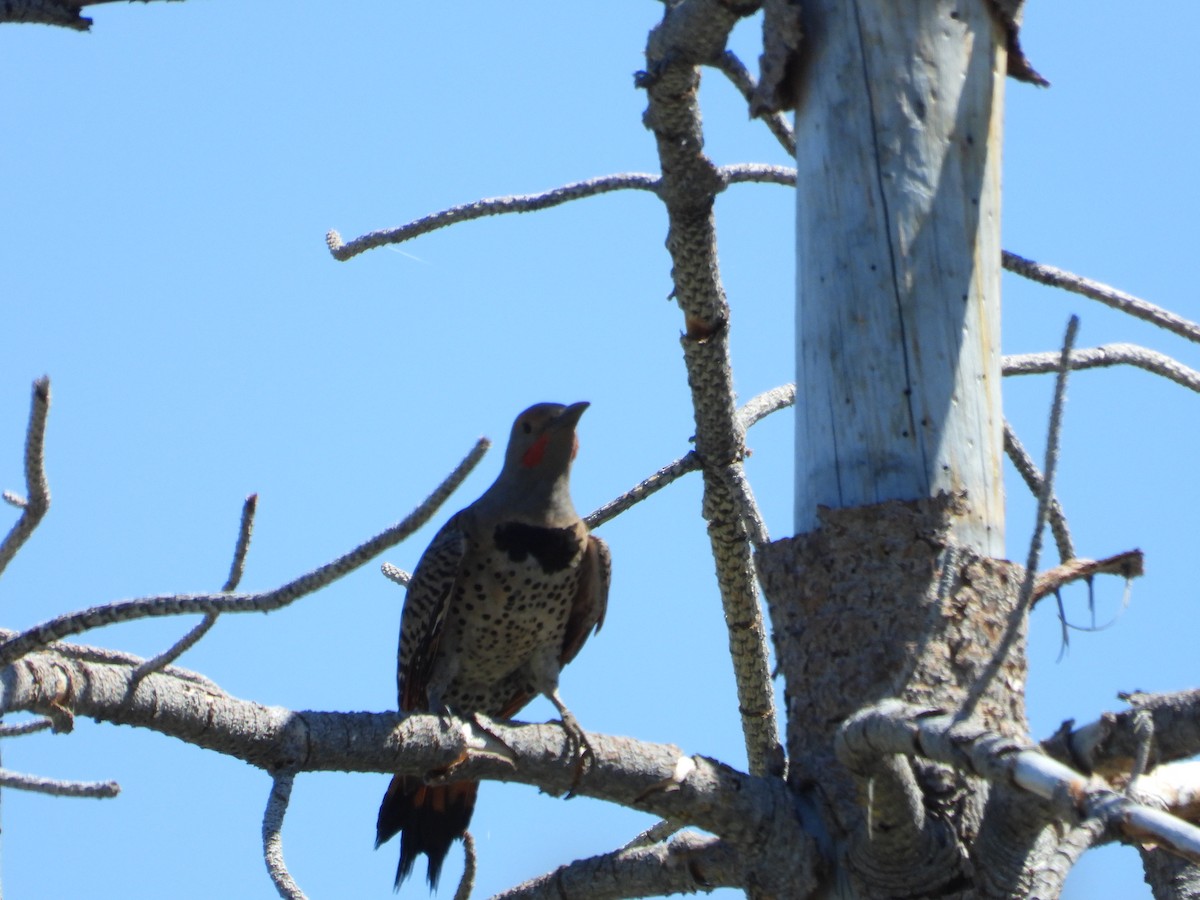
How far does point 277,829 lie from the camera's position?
111 inches

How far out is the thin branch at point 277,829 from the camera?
9.11 ft

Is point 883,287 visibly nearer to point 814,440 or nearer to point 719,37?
point 814,440

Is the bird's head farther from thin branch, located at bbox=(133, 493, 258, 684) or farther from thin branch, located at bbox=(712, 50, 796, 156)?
thin branch, located at bbox=(133, 493, 258, 684)

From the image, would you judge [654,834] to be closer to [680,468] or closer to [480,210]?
[680,468]

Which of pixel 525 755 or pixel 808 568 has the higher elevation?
pixel 808 568

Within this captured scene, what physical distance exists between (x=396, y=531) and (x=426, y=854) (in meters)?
3.25

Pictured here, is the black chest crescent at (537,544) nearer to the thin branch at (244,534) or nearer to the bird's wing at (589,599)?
the bird's wing at (589,599)

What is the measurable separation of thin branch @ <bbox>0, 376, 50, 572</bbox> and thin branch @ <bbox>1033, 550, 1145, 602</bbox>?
1975 millimetres

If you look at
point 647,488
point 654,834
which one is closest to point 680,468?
point 647,488

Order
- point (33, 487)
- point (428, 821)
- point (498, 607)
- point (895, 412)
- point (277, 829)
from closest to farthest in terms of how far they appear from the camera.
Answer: point (33, 487)
point (277, 829)
point (895, 412)
point (428, 821)
point (498, 607)

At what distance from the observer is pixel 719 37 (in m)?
3.51

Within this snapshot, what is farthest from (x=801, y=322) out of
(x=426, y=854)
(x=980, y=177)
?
(x=426, y=854)

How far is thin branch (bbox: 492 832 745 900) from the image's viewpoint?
3213 millimetres

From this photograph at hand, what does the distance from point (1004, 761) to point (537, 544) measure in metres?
3.11
